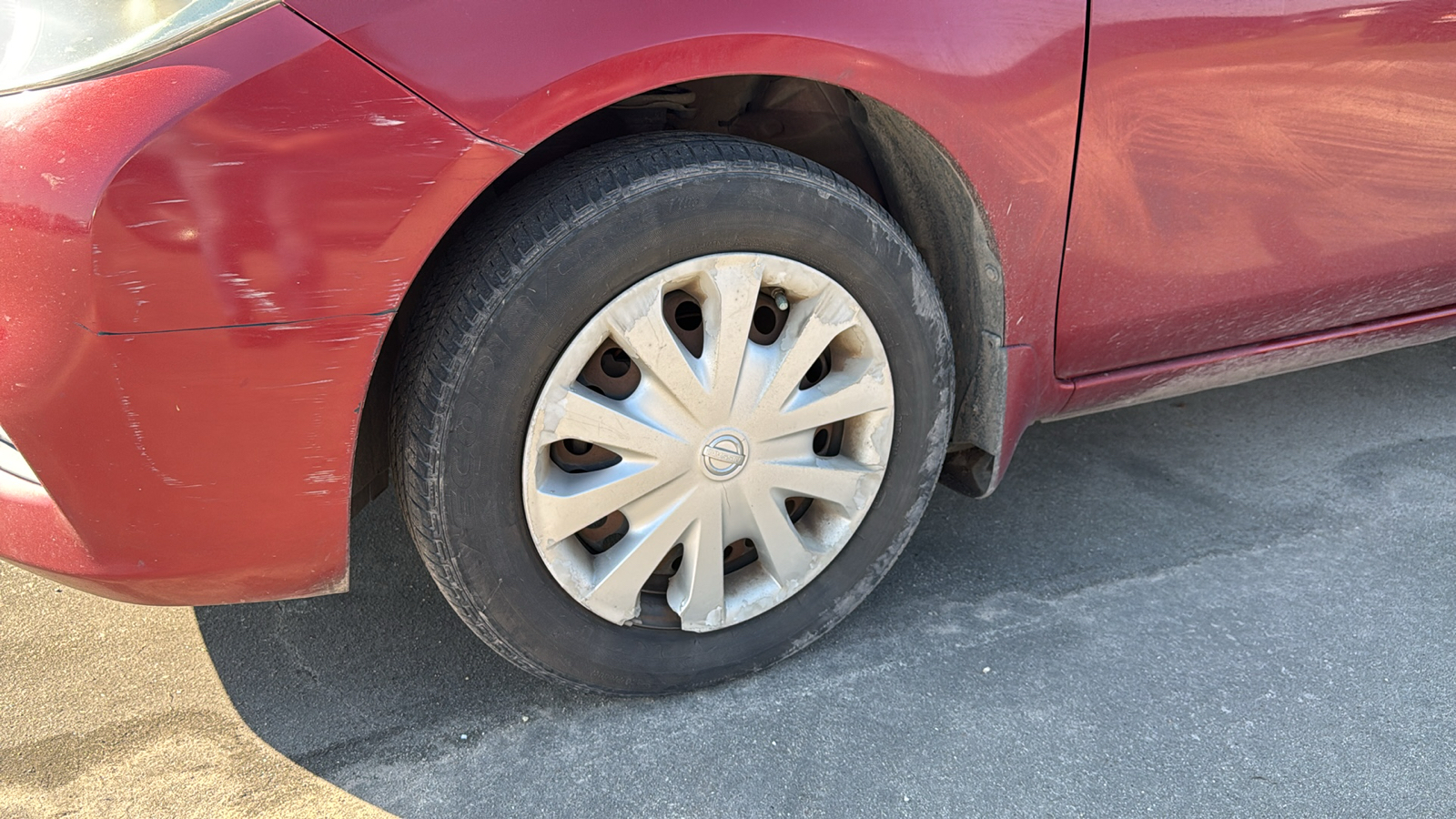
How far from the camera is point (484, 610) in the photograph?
1.64 meters

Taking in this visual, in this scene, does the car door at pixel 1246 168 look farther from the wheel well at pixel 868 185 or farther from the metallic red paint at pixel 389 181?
the wheel well at pixel 868 185

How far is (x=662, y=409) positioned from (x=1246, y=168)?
1098mm

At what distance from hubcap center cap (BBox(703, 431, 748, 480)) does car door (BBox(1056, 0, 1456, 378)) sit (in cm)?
64

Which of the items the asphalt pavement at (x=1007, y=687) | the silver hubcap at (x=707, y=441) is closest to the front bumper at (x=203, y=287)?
the silver hubcap at (x=707, y=441)

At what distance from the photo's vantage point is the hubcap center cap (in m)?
1.67

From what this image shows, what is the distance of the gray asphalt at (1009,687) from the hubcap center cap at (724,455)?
437 mm

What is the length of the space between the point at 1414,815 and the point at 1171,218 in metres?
1.01

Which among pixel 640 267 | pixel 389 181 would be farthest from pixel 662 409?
pixel 389 181

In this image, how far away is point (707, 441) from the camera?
5.47 ft

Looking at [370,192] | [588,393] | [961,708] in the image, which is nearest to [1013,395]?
[961,708]

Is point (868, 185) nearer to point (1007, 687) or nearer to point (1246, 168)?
point (1246, 168)

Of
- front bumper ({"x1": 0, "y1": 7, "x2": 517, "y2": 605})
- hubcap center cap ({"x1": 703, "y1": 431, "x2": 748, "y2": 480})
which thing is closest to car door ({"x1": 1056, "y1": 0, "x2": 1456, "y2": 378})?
hubcap center cap ({"x1": 703, "y1": 431, "x2": 748, "y2": 480})

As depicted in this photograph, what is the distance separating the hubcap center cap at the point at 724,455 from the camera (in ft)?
A: 5.49

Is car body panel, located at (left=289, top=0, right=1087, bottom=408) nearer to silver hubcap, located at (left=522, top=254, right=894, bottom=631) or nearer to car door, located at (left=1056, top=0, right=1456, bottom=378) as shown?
car door, located at (left=1056, top=0, right=1456, bottom=378)
